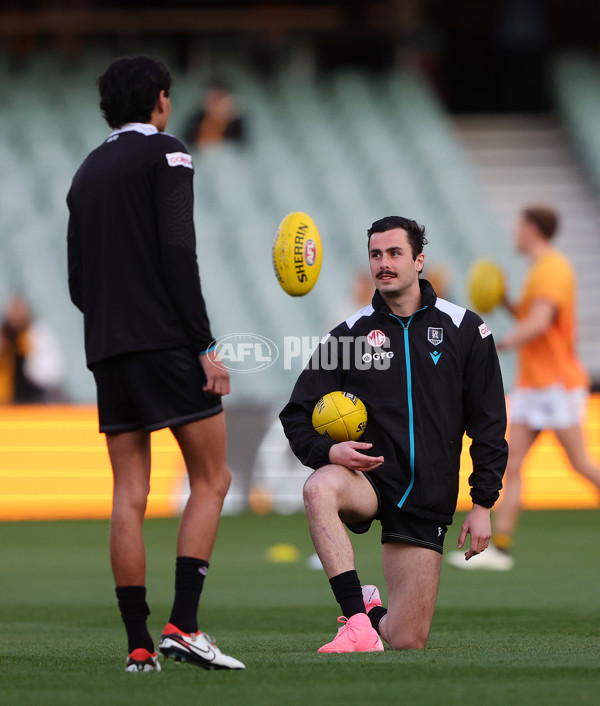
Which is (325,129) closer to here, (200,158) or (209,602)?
(200,158)

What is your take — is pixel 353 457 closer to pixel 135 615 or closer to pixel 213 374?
pixel 213 374

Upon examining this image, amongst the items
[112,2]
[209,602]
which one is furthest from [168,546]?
[112,2]

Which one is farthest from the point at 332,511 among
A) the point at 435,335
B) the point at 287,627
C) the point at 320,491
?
the point at 287,627

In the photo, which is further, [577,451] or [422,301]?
[577,451]

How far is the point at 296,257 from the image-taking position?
575 centimetres

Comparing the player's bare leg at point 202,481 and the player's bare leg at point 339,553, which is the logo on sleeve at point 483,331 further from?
the player's bare leg at point 202,481

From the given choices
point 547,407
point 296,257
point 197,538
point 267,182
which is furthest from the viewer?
point 267,182

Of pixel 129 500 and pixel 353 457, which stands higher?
pixel 353 457

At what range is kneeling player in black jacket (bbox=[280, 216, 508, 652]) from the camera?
5629 mm

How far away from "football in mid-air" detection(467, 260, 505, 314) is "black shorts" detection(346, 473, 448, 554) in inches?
139

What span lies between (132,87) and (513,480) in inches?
187

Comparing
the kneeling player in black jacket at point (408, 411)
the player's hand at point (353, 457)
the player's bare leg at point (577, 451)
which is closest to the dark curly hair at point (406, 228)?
the kneeling player in black jacket at point (408, 411)

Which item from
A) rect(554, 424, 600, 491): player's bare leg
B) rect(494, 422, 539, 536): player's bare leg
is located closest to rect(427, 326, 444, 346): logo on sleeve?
rect(494, 422, 539, 536): player's bare leg

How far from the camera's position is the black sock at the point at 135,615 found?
4.88 m
